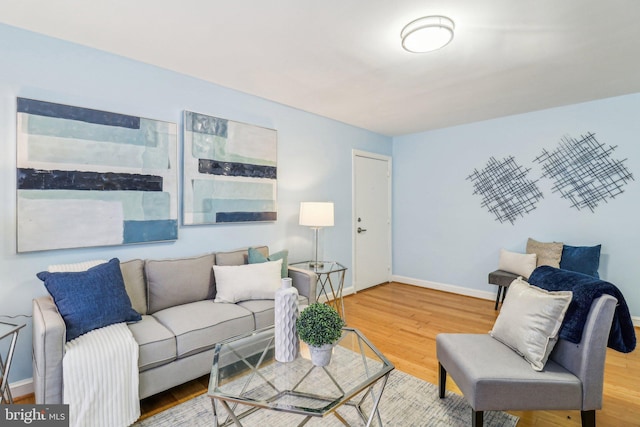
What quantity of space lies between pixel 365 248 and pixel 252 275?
7.68 ft

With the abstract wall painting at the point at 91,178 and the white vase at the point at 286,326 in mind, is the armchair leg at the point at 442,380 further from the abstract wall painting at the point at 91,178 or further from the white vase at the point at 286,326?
the abstract wall painting at the point at 91,178

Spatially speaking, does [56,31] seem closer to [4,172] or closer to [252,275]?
[4,172]

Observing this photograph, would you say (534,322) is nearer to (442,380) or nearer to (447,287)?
(442,380)

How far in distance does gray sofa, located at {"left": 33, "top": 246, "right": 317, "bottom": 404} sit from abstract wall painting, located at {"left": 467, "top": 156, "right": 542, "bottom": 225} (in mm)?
2735

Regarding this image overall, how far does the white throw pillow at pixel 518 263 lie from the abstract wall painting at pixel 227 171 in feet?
8.90

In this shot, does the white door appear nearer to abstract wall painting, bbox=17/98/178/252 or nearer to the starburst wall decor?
the starburst wall decor

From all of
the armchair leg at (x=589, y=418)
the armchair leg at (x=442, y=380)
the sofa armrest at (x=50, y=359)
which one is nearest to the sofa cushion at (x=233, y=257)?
the sofa armrest at (x=50, y=359)

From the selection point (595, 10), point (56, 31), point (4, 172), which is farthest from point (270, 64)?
point (595, 10)

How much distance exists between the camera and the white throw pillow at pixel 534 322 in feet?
5.03

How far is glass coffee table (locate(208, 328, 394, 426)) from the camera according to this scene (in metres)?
1.31

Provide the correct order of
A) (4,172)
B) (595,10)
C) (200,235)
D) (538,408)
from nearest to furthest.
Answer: (538,408) → (595,10) → (4,172) → (200,235)

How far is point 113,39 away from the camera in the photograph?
2104mm

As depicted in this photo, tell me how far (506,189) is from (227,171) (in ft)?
11.2

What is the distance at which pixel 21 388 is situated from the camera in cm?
196
